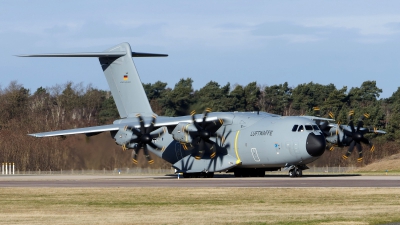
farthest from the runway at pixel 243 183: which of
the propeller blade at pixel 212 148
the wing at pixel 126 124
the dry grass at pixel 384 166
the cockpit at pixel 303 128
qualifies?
the dry grass at pixel 384 166

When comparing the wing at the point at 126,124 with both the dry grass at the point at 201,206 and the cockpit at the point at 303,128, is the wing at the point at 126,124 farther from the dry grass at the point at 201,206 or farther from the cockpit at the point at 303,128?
the dry grass at the point at 201,206

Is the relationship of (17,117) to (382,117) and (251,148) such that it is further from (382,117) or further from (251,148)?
(251,148)

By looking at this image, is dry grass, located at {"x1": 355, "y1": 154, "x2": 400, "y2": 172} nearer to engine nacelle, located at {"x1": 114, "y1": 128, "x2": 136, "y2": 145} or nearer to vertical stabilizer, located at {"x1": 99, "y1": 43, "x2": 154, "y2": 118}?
vertical stabilizer, located at {"x1": 99, "y1": 43, "x2": 154, "y2": 118}

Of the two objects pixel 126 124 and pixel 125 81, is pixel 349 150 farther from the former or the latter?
pixel 125 81

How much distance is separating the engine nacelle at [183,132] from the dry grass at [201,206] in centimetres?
1022

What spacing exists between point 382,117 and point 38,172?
34225mm

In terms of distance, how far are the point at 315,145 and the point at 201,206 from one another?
639 inches

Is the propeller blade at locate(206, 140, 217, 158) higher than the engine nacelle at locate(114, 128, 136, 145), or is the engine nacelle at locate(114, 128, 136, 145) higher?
the engine nacelle at locate(114, 128, 136, 145)

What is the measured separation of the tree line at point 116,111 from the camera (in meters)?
41.8

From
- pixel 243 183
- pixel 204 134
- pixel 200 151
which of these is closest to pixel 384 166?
pixel 200 151

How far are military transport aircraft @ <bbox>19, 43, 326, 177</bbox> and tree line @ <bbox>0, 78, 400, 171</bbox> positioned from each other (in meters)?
2.58

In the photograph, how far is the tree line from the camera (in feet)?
137

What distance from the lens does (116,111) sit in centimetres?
7438

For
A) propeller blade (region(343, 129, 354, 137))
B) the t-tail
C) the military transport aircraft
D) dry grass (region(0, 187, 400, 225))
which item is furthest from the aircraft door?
dry grass (region(0, 187, 400, 225))
